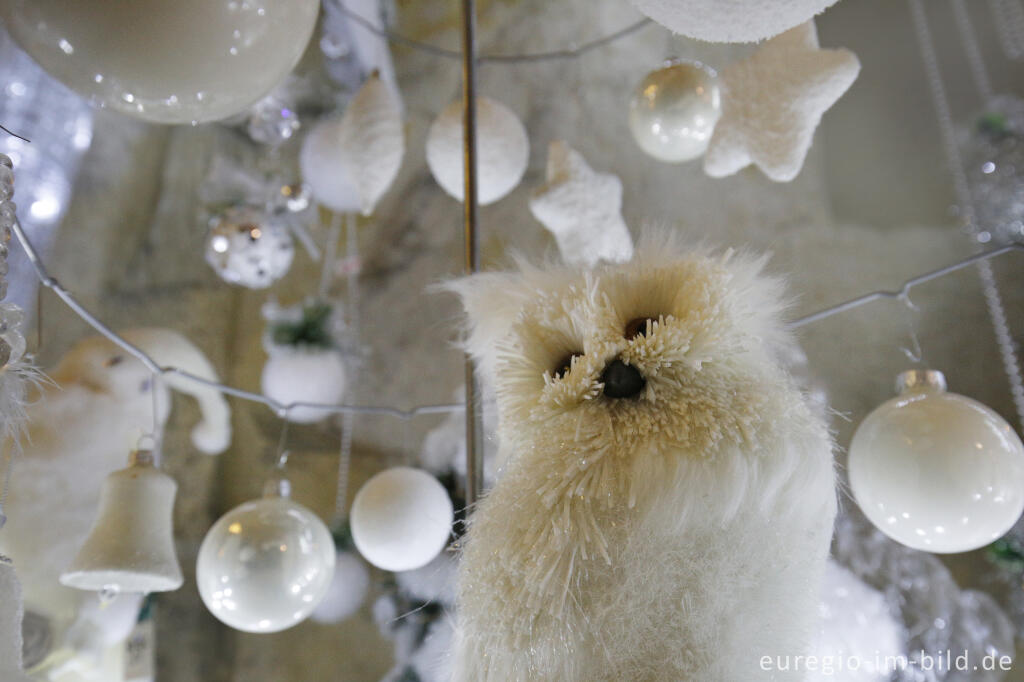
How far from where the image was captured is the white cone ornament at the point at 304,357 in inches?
69.5

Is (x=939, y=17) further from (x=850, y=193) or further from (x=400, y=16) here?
(x=400, y=16)

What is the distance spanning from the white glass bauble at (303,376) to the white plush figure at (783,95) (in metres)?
1.14

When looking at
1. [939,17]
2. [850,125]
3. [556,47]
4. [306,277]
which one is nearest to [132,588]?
[306,277]

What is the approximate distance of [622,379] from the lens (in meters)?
0.54

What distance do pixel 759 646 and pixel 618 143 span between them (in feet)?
6.44

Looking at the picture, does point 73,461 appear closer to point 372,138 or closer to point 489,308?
point 372,138

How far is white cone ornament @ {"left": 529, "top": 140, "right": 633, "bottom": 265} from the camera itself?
1073mm

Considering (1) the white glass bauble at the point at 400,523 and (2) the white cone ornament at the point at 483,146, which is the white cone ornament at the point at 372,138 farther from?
(1) the white glass bauble at the point at 400,523

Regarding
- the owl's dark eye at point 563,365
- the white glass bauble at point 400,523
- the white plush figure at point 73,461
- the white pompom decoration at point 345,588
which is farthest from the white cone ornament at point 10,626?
the white pompom decoration at point 345,588

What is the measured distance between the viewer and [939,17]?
87.0 inches

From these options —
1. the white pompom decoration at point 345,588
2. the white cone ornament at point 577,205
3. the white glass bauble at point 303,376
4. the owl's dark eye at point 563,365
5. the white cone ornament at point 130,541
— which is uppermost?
the white cone ornament at point 577,205

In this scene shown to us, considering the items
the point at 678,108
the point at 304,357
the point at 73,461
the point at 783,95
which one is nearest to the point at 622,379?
the point at 783,95

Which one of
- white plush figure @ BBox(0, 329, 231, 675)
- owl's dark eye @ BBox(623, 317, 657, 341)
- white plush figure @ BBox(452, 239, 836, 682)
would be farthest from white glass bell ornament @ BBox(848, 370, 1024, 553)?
white plush figure @ BBox(0, 329, 231, 675)

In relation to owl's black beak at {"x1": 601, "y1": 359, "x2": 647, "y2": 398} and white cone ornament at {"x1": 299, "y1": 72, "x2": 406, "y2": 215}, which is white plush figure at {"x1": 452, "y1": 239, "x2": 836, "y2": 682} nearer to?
owl's black beak at {"x1": 601, "y1": 359, "x2": 647, "y2": 398}
